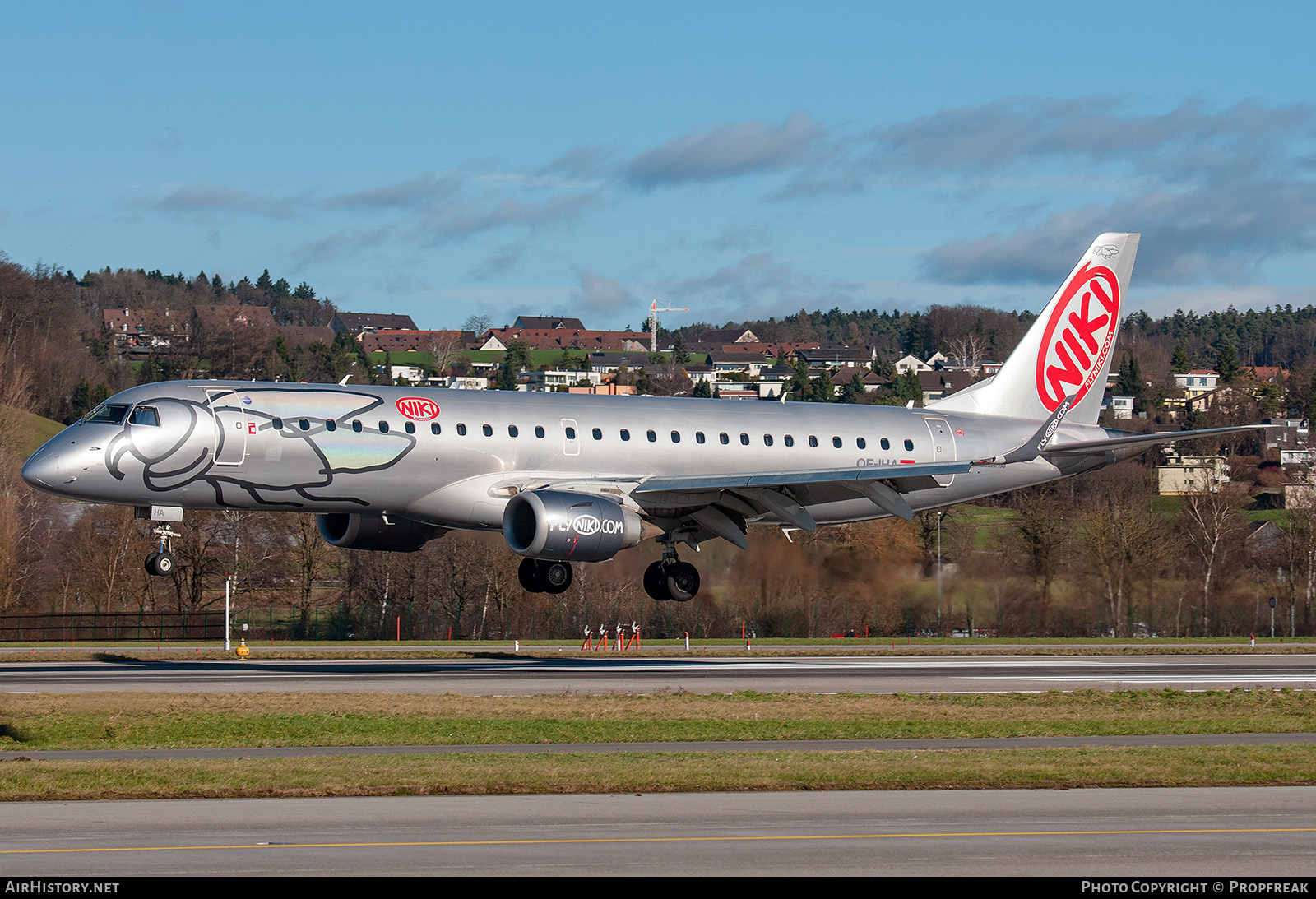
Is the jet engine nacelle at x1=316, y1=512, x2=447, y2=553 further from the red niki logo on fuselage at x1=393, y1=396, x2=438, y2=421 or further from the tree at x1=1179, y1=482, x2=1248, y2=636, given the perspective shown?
the tree at x1=1179, y1=482, x2=1248, y2=636

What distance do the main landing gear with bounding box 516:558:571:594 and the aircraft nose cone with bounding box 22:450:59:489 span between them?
12063 mm

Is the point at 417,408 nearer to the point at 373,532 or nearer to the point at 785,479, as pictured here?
the point at 373,532

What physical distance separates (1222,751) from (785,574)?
34.5m

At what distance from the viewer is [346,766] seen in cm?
2102

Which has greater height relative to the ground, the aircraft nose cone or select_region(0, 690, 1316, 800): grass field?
the aircraft nose cone

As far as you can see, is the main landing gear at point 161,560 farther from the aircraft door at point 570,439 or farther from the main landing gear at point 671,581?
the main landing gear at point 671,581

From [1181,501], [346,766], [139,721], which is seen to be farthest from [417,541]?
[1181,501]

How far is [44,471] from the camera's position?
33.2 m

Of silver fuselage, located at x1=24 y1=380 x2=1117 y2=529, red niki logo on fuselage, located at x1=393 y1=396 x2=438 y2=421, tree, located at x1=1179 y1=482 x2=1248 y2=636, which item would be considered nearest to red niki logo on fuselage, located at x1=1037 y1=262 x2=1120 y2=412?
silver fuselage, located at x1=24 y1=380 x2=1117 y2=529

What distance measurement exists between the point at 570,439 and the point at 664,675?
7410 millimetres

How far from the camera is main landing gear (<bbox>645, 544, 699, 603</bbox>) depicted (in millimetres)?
41281

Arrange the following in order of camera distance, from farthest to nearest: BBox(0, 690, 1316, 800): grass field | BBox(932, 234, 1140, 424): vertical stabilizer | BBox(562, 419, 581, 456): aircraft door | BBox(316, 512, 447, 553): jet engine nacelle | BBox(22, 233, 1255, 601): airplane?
BBox(932, 234, 1140, 424): vertical stabilizer
BBox(316, 512, 447, 553): jet engine nacelle
BBox(562, 419, 581, 456): aircraft door
BBox(22, 233, 1255, 601): airplane
BBox(0, 690, 1316, 800): grass field

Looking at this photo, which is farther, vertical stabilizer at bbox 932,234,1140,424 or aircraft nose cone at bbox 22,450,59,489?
vertical stabilizer at bbox 932,234,1140,424

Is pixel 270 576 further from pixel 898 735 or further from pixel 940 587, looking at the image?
pixel 898 735
